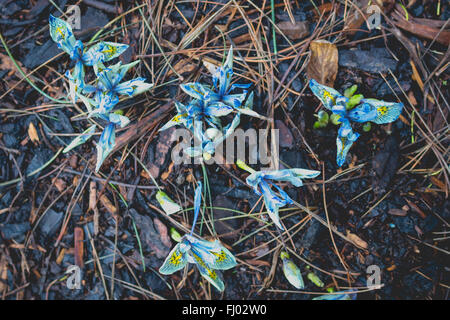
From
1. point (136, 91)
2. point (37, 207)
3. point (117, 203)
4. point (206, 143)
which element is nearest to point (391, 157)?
point (206, 143)

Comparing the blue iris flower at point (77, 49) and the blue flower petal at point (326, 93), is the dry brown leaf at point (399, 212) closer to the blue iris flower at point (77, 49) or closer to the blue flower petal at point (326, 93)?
the blue flower petal at point (326, 93)

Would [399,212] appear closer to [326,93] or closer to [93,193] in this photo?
[326,93]

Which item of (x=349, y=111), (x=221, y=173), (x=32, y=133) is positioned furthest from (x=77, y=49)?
(x=349, y=111)

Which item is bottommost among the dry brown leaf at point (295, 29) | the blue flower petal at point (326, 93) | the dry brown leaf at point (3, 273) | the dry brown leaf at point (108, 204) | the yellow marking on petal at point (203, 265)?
the dry brown leaf at point (3, 273)

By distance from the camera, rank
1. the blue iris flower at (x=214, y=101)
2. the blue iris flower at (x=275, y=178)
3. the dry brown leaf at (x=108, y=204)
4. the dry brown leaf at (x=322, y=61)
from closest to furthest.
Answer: the blue iris flower at (x=275, y=178) < the blue iris flower at (x=214, y=101) < the dry brown leaf at (x=322, y=61) < the dry brown leaf at (x=108, y=204)

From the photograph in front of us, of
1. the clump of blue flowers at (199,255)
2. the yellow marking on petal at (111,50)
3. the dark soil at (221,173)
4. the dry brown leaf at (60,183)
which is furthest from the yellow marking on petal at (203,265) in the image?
the yellow marking on petal at (111,50)

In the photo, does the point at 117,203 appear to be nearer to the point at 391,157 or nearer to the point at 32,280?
Result: the point at 32,280
